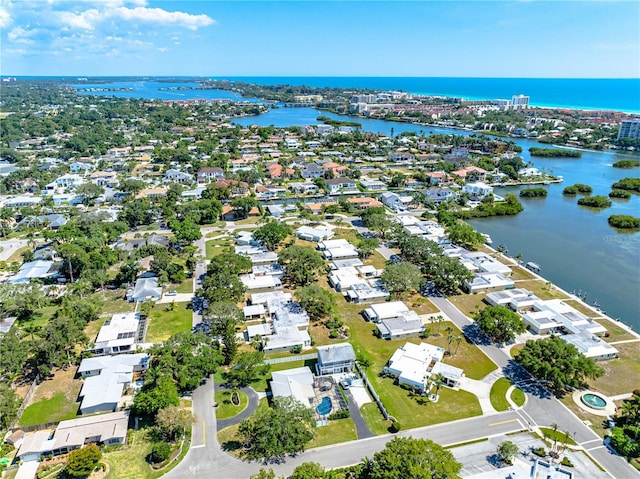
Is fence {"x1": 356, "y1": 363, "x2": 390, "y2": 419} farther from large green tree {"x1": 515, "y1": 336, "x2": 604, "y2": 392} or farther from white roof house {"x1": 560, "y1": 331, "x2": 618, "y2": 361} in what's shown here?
white roof house {"x1": 560, "y1": 331, "x2": 618, "y2": 361}

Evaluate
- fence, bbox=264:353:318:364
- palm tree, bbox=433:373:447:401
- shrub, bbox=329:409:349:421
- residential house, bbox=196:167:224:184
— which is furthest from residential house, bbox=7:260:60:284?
palm tree, bbox=433:373:447:401

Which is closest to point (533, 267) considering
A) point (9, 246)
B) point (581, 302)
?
point (581, 302)

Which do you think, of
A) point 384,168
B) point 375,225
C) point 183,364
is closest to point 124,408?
point 183,364

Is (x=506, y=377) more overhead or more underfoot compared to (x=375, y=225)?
more underfoot

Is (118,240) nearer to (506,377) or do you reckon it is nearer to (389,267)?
(389,267)

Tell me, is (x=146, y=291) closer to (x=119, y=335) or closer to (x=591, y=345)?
(x=119, y=335)
